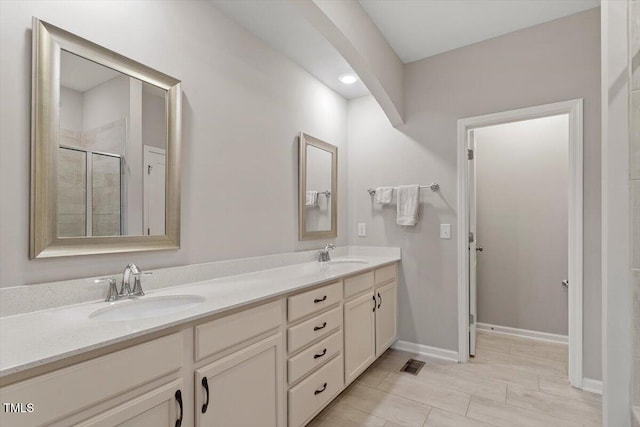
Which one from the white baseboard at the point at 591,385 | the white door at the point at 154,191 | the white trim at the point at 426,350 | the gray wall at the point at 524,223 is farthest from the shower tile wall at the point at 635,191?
the gray wall at the point at 524,223

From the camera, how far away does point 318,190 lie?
2.85 metres

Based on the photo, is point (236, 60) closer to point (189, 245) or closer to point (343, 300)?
point (189, 245)

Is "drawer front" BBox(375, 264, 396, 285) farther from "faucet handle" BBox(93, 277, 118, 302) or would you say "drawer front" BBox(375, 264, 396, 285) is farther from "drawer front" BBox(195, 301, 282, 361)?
"faucet handle" BBox(93, 277, 118, 302)

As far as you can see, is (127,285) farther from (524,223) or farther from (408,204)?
(524,223)

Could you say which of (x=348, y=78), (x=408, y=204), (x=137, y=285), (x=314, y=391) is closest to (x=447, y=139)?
(x=408, y=204)

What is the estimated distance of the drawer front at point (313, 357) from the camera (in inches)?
64.6

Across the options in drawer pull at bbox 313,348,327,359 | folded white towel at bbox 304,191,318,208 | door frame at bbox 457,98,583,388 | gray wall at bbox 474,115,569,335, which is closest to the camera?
drawer pull at bbox 313,348,327,359

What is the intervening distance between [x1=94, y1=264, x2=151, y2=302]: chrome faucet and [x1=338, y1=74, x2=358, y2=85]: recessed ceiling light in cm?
228

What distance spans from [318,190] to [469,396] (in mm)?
1931

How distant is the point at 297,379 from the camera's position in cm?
167

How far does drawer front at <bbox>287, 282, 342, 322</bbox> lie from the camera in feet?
5.40

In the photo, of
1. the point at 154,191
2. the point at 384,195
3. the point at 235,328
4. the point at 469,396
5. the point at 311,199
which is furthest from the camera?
the point at 384,195

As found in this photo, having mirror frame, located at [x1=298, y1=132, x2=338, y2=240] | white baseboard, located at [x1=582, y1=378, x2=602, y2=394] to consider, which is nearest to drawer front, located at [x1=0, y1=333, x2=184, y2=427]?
mirror frame, located at [x1=298, y1=132, x2=338, y2=240]

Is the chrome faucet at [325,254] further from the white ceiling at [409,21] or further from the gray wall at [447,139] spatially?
the white ceiling at [409,21]
